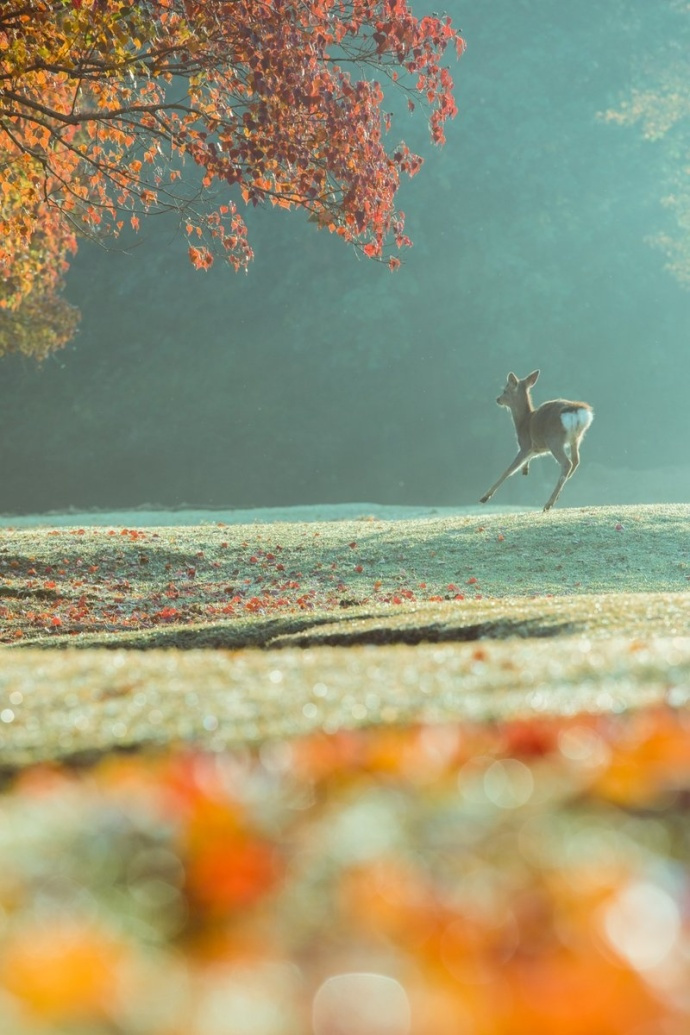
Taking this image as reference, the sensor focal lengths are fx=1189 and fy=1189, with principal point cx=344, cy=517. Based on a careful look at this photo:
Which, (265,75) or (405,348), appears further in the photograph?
(405,348)

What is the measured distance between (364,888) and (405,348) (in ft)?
104

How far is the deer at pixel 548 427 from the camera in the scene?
670 inches

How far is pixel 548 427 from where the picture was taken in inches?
685

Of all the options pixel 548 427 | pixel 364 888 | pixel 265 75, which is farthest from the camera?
pixel 548 427

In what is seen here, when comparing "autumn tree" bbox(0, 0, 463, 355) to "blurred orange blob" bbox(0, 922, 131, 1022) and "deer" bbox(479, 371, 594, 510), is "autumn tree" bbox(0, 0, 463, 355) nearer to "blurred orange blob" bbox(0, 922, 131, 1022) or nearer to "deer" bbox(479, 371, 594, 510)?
"deer" bbox(479, 371, 594, 510)

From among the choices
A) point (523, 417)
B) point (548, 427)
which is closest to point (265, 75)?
point (548, 427)

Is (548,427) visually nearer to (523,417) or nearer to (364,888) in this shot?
(523,417)

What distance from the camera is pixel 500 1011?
49.1 inches

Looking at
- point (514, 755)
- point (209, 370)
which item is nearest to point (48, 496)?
point (209, 370)

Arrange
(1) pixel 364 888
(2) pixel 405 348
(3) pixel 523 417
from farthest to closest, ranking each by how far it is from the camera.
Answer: (2) pixel 405 348 < (3) pixel 523 417 < (1) pixel 364 888

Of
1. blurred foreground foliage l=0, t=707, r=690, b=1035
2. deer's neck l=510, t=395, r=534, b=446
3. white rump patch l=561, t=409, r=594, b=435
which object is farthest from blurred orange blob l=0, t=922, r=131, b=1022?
deer's neck l=510, t=395, r=534, b=446

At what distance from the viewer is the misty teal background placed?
3231cm

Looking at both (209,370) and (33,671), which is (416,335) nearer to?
(209,370)

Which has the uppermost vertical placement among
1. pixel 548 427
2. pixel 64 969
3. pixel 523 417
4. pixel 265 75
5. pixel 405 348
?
pixel 405 348
